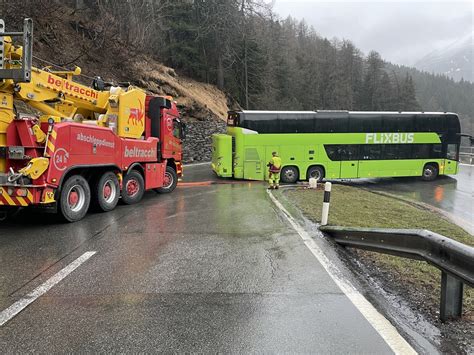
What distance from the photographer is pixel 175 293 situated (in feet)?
15.4

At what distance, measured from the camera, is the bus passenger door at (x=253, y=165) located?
20781 millimetres

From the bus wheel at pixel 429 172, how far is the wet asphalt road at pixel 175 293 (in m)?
18.8

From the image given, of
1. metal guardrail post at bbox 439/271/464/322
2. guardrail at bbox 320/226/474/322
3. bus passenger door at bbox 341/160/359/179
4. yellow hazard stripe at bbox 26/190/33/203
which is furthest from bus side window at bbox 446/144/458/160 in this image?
yellow hazard stripe at bbox 26/190/33/203

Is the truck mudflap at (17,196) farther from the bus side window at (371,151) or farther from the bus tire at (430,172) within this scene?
the bus tire at (430,172)

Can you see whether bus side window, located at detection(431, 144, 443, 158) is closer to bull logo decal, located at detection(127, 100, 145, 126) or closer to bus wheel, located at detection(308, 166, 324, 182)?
bus wheel, located at detection(308, 166, 324, 182)

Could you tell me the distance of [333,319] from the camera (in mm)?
3979

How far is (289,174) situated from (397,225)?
1161cm

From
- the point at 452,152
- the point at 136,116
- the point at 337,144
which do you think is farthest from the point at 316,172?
the point at 136,116

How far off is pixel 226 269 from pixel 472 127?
365 feet

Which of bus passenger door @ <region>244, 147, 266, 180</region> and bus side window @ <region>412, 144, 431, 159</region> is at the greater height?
bus side window @ <region>412, 144, 431, 159</region>

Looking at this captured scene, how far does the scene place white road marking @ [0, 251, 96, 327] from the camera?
4.09 m

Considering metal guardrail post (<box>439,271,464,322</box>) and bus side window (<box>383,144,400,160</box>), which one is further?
bus side window (<box>383,144,400,160</box>)

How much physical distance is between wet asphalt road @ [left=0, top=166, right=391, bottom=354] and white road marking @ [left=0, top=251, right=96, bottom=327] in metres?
0.09

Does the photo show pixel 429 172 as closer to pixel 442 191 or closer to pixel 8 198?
pixel 442 191
